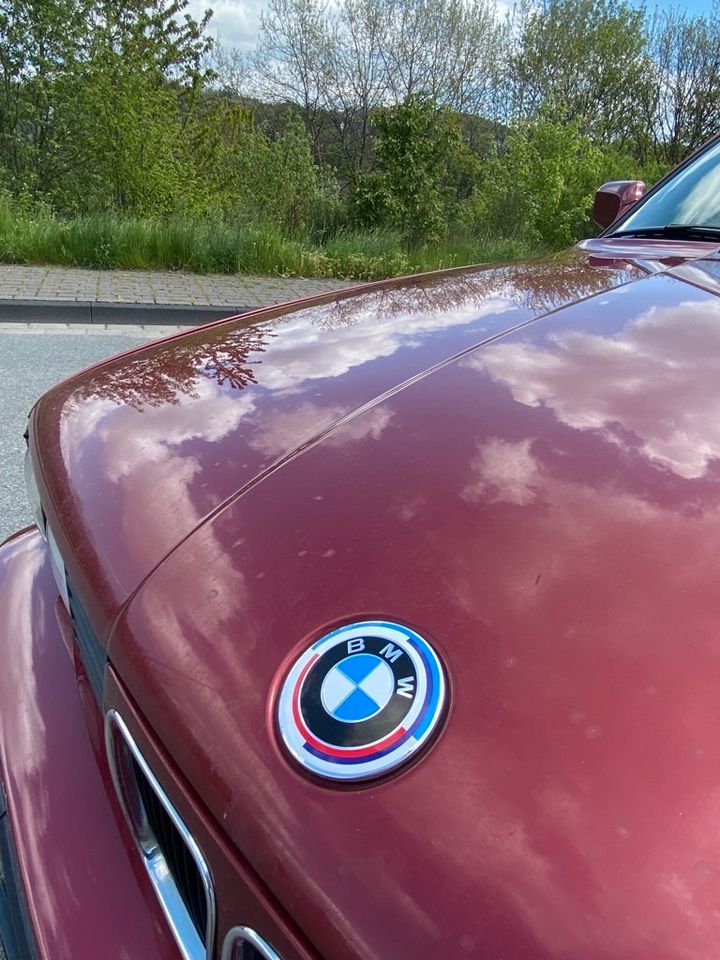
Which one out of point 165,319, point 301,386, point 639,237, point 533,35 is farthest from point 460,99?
point 301,386

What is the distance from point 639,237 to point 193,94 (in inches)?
608

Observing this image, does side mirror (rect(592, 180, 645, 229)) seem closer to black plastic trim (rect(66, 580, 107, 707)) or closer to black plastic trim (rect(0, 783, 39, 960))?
black plastic trim (rect(66, 580, 107, 707))

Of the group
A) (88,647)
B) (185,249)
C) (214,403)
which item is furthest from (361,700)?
(185,249)

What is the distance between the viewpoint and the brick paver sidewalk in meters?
6.87

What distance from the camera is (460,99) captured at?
63.6ft

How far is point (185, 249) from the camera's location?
877cm

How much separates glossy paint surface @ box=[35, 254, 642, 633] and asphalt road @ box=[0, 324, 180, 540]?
1604 millimetres

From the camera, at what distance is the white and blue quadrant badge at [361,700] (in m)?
0.68

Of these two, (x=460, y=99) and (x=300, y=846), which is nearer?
(x=300, y=846)

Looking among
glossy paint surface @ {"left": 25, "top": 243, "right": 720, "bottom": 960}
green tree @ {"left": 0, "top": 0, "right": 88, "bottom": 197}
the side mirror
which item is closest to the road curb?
the side mirror

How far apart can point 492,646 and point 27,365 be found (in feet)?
16.4

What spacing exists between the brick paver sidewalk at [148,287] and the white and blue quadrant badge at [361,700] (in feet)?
21.1

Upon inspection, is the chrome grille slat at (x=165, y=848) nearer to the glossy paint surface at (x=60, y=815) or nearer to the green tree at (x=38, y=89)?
the glossy paint surface at (x=60, y=815)

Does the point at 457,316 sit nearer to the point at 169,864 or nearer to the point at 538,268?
the point at 538,268
